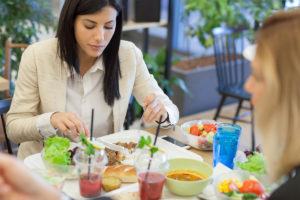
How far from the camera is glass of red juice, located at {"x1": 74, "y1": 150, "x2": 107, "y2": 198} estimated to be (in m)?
1.33

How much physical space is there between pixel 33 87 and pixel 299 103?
131 centimetres

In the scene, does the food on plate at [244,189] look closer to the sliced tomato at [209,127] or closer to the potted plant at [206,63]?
the sliced tomato at [209,127]

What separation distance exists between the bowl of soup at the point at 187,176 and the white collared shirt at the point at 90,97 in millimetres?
658

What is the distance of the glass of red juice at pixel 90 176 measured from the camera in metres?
1.33

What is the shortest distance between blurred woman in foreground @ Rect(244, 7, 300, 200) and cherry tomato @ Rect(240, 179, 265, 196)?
254 mm

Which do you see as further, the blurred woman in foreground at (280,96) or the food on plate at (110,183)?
the food on plate at (110,183)

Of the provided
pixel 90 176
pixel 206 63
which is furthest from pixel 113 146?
pixel 206 63

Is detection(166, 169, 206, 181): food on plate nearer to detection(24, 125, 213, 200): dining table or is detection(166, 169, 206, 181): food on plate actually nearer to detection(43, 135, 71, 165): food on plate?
detection(24, 125, 213, 200): dining table

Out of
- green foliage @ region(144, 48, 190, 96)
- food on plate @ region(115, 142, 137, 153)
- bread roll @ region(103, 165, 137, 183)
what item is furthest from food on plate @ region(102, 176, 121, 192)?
green foliage @ region(144, 48, 190, 96)

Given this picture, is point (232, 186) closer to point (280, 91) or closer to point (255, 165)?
point (255, 165)

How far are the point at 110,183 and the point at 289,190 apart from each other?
59cm

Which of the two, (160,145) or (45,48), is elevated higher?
(45,48)

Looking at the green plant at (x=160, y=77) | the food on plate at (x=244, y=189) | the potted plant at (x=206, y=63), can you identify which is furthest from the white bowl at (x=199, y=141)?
the potted plant at (x=206, y=63)

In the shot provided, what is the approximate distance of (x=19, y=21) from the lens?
145 inches
